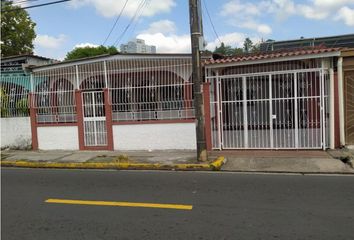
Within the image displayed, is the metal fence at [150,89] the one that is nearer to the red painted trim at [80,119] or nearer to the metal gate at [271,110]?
the metal gate at [271,110]

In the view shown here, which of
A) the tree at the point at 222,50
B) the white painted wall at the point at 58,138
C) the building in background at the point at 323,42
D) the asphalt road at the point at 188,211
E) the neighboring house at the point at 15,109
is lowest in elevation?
the asphalt road at the point at 188,211

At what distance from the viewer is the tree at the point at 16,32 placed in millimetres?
34812

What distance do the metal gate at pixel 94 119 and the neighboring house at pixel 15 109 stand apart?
8.16ft

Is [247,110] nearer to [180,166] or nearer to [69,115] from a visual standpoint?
[180,166]

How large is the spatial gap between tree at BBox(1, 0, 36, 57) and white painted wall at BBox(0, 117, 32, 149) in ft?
74.3

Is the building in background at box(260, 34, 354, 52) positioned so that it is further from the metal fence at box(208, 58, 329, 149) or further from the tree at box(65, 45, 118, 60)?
the tree at box(65, 45, 118, 60)

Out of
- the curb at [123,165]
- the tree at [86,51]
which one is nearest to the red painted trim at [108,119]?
the curb at [123,165]

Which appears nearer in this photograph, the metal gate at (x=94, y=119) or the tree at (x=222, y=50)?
the metal gate at (x=94, y=119)

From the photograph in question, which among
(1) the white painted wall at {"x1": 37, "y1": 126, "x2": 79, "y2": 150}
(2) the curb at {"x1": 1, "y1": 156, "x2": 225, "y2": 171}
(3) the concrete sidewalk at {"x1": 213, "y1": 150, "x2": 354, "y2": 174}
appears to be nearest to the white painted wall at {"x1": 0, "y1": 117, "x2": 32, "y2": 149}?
(1) the white painted wall at {"x1": 37, "y1": 126, "x2": 79, "y2": 150}

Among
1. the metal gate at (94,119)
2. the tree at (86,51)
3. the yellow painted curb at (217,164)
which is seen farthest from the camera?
the tree at (86,51)

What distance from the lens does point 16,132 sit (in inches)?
581

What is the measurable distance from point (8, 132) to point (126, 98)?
5.07m

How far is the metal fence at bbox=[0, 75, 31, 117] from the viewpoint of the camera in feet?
48.2

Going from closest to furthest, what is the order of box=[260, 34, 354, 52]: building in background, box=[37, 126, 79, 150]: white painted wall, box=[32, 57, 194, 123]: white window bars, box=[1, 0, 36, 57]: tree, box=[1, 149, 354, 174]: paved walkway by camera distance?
1. box=[1, 149, 354, 174]: paved walkway
2. box=[32, 57, 194, 123]: white window bars
3. box=[37, 126, 79, 150]: white painted wall
4. box=[260, 34, 354, 52]: building in background
5. box=[1, 0, 36, 57]: tree
